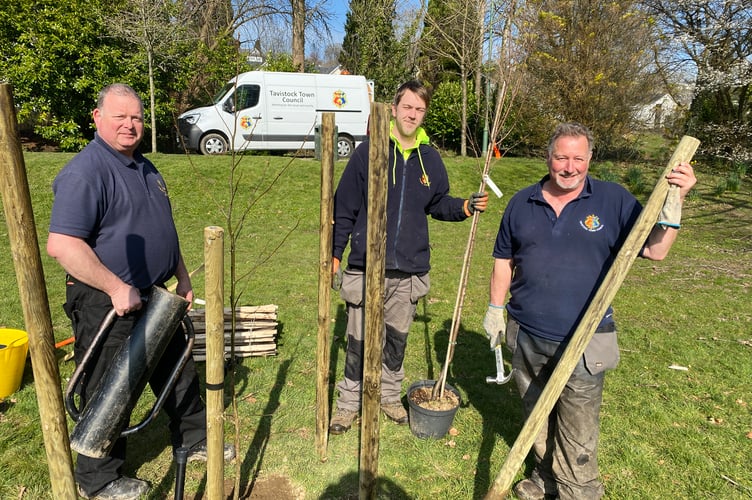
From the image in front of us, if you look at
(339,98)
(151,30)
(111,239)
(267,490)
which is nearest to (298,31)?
(339,98)

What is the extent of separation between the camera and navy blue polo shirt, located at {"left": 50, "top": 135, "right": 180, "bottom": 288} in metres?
2.40

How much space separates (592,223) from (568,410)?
1082 mm

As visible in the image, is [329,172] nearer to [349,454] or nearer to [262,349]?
[349,454]

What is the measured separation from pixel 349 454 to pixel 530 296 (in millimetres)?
1781

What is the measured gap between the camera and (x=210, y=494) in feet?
Result: 7.01

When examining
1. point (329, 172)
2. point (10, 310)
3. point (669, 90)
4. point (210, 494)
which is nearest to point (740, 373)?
point (329, 172)

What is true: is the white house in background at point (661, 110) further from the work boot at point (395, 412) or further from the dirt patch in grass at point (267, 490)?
the dirt patch in grass at point (267, 490)

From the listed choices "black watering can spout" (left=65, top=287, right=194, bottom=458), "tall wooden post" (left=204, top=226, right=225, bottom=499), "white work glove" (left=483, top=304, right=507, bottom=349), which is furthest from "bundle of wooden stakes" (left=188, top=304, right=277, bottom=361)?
"tall wooden post" (left=204, top=226, right=225, bottom=499)

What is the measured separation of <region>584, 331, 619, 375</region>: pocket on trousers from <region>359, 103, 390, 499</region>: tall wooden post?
4.00ft

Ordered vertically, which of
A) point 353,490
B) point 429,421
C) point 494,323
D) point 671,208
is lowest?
point 353,490

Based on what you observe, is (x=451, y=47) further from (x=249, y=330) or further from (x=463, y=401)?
(x=463, y=401)

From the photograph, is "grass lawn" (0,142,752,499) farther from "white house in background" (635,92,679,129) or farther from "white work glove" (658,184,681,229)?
"white house in background" (635,92,679,129)

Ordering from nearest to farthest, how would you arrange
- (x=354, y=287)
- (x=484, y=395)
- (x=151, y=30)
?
(x=354, y=287)
(x=484, y=395)
(x=151, y=30)

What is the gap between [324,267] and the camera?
118 inches
